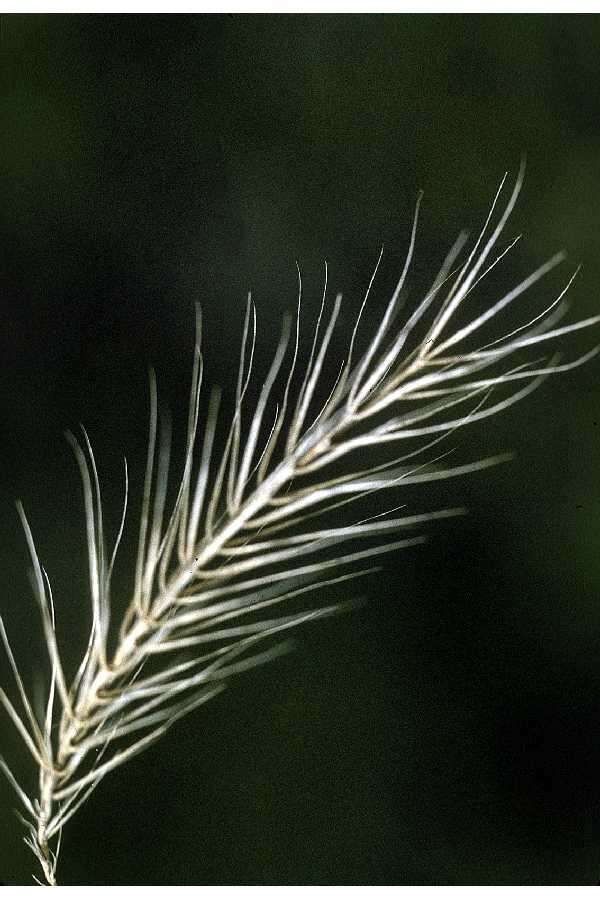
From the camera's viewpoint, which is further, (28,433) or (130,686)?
(28,433)

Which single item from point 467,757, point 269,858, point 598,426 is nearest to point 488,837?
point 467,757

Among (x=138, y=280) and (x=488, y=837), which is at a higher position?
(x=138, y=280)

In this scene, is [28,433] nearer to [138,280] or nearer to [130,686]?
[138,280]

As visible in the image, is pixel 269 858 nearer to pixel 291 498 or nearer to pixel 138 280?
pixel 291 498

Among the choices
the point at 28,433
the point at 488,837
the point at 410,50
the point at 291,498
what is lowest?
the point at 488,837

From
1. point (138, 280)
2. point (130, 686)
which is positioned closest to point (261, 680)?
point (130, 686)

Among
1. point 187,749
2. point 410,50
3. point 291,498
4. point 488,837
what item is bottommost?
point 488,837
